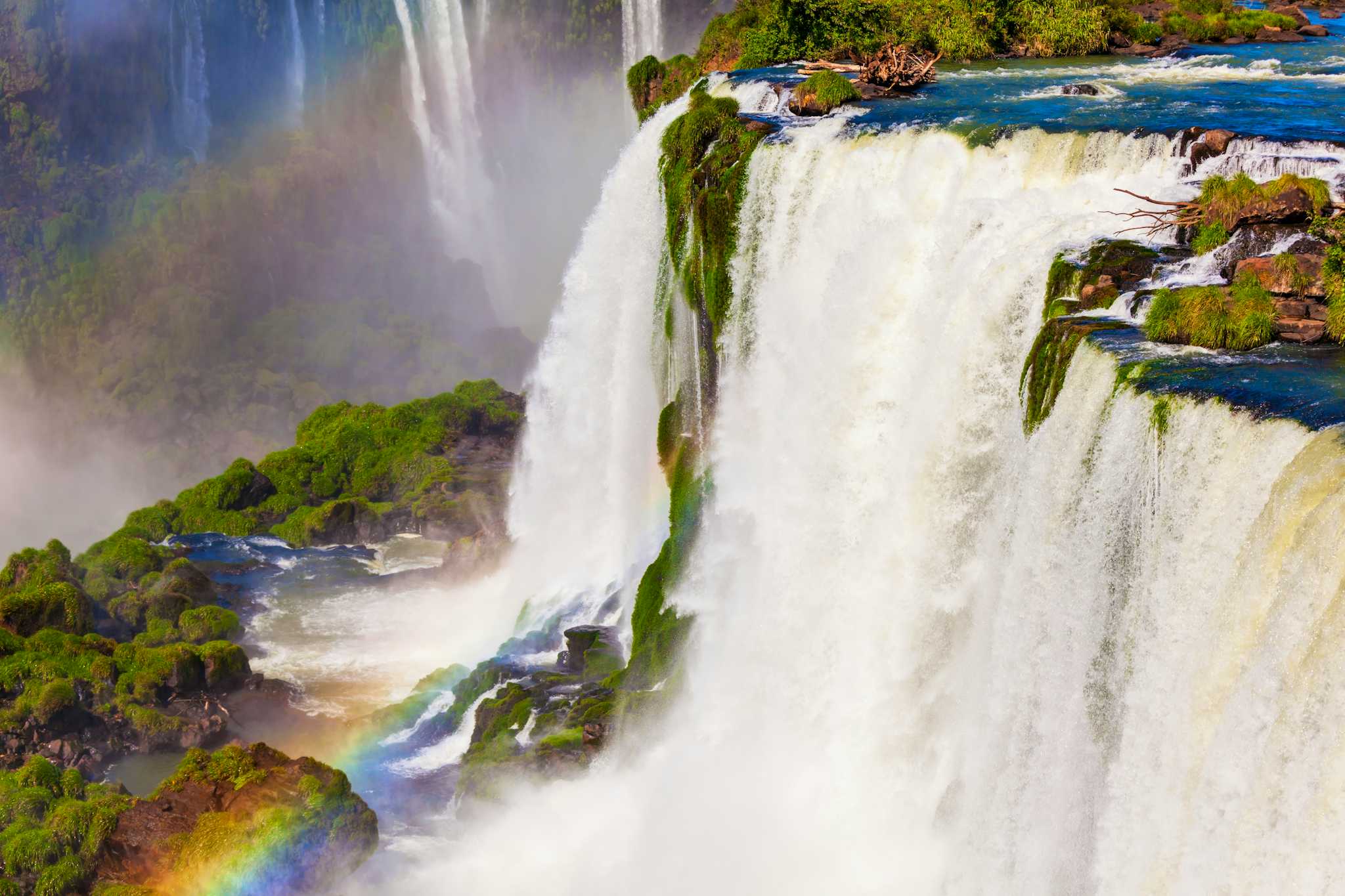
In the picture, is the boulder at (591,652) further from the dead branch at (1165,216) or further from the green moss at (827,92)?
the dead branch at (1165,216)

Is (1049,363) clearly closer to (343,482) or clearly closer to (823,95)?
(823,95)

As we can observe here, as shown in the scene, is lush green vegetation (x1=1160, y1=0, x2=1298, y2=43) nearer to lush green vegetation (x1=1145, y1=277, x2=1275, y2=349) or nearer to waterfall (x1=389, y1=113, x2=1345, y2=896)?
waterfall (x1=389, y1=113, x2=1345, y2=896)

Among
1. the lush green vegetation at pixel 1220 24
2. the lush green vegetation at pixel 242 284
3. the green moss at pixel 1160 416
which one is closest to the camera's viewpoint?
the green moss at pixel 1160 416

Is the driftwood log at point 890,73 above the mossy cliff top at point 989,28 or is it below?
below

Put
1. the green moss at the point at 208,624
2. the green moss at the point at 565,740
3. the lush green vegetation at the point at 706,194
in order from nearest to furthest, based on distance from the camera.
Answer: the green moss at the point at 565,740 < the lush green vegetation at the point at 706,194 < the green moss at the point at 208,624

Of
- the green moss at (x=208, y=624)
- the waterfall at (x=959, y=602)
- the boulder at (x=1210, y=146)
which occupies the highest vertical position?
the boulder at (x=1210, y=146)

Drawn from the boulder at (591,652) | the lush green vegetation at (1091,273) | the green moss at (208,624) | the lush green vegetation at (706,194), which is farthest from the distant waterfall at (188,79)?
the lush green vegetation at (1091,273)
